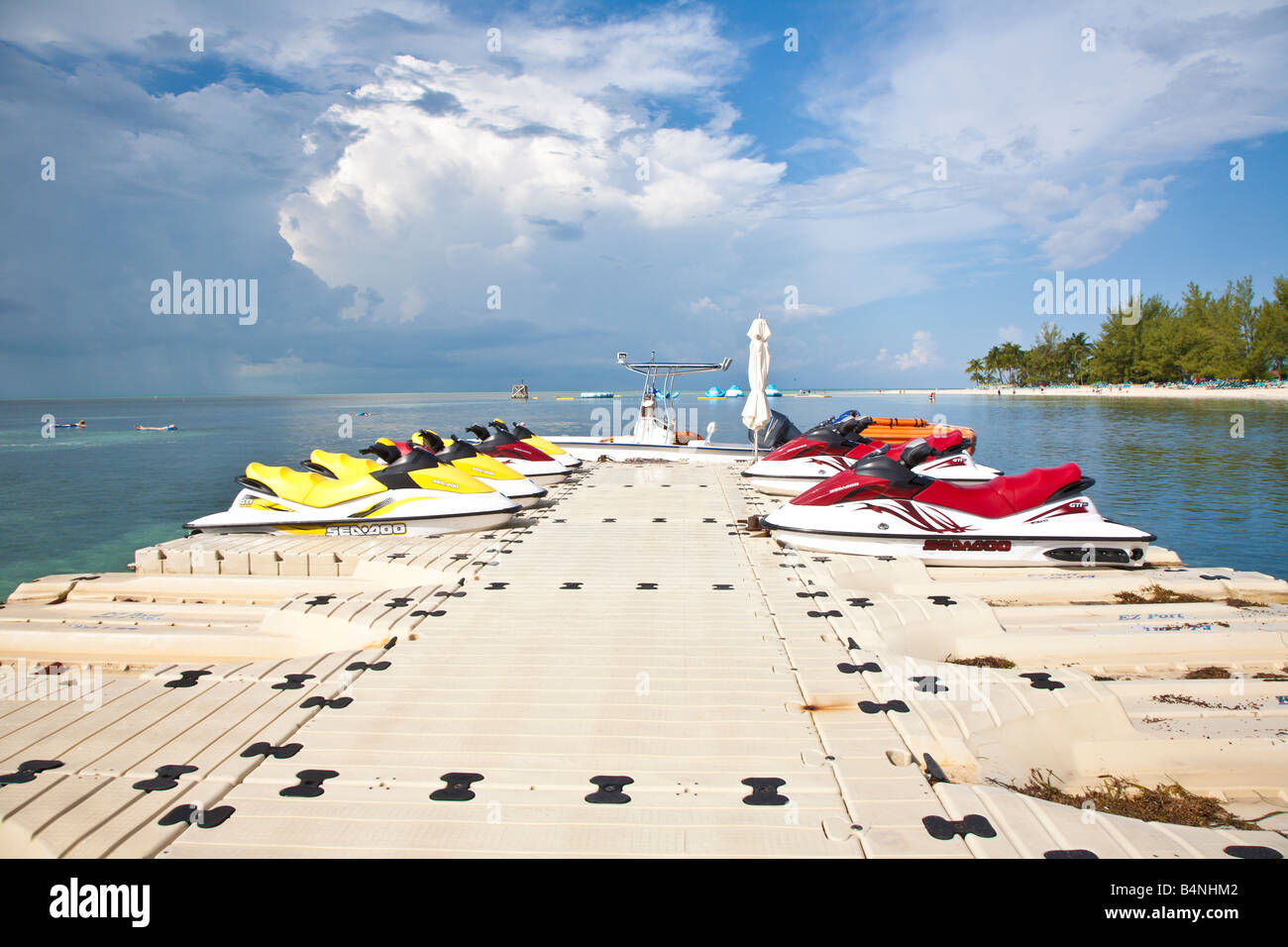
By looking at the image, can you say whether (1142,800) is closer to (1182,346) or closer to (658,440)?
(658,440)

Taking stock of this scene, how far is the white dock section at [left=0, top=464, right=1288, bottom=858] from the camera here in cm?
255

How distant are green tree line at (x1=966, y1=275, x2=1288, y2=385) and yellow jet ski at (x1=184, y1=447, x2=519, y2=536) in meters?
88.0

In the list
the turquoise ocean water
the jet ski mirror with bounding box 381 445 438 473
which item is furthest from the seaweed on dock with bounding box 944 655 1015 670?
the turquoise ocean water

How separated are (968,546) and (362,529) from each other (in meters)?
6.91

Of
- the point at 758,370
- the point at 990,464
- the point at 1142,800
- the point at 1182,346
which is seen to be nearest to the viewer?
the point at 1142,800

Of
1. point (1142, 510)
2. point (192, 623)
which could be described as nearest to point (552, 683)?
A: point (192, 623)

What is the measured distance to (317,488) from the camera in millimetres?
8656

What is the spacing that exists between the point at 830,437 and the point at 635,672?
899cm

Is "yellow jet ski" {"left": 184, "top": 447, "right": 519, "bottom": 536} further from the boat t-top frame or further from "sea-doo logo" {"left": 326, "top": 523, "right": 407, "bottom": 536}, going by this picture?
the boat t-top frame

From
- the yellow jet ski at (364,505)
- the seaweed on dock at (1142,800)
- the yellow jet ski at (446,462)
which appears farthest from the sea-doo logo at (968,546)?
the yellow jet ski at (446,462)

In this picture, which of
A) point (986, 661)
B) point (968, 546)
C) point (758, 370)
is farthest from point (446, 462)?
point (986, 661)
